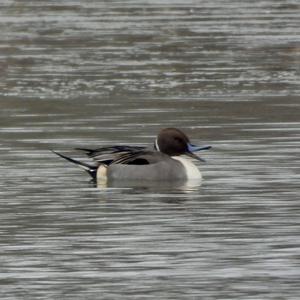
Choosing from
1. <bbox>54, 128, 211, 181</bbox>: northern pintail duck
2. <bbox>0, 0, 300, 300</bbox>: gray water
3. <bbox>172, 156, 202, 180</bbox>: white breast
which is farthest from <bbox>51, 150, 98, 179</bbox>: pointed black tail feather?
<bbox>172, 156, 202, 180</bbox>: white breast

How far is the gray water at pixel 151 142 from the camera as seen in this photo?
36.4ft

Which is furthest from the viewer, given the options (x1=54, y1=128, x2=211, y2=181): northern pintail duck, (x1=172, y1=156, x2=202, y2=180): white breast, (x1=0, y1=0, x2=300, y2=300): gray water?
(x1=54, y1=128, x2=211, y2=181): northern pintail duck

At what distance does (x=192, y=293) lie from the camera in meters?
10.4

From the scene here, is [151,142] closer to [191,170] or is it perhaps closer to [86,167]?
[86,167]

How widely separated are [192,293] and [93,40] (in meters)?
20.9

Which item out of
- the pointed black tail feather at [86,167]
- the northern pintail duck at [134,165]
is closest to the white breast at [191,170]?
the northern pintail duck at [134,165]

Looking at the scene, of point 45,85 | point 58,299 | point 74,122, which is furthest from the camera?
point 45,85

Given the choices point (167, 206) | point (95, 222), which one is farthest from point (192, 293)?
point (167, 206)

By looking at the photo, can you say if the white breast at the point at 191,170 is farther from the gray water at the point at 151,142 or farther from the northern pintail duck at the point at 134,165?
the gray water at the point at 151,142

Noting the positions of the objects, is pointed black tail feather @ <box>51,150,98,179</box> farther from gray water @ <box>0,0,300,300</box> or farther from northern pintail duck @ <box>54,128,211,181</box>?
gray water @ <box>0,0,300,300</box>

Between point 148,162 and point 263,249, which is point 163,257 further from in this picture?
point 148,162

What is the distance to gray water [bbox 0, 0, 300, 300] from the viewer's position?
36.4 feet

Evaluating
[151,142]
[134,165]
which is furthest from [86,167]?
[151,142]

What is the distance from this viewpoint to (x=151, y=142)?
18453mm
